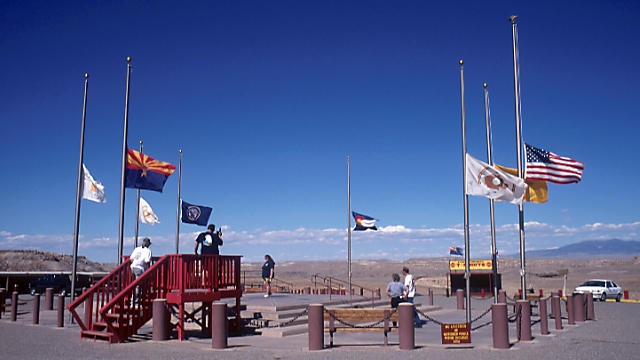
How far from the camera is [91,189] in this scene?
2147 cm

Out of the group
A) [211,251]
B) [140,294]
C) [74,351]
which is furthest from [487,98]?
[74,351]

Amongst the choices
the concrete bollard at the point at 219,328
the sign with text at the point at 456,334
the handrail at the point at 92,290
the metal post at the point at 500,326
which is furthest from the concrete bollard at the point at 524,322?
the handrail at the point at 92,290

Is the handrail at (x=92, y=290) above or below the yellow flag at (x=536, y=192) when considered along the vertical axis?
below

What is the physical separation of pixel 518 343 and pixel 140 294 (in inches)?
395

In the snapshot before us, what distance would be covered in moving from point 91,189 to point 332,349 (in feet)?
41.8

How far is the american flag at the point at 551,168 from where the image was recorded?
1702 centimetres

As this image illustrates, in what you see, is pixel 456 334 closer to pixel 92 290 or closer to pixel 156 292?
pixel 156 292

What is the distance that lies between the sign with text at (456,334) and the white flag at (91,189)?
1434 cm

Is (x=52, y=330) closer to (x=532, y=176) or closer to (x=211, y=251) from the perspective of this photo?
(x=211, y=251)

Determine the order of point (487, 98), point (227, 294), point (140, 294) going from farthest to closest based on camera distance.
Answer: point (487, 98) < point (227, 294) < point (140, 294)

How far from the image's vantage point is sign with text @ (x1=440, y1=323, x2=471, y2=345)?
13.6 metres

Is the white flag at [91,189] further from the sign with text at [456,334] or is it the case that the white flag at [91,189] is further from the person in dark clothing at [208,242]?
the sign with text at [456,334]

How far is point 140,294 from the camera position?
15.0m

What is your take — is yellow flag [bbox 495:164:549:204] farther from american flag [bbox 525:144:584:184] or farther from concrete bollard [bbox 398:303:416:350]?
concrete bollard [bbox 398:303:416:350]
